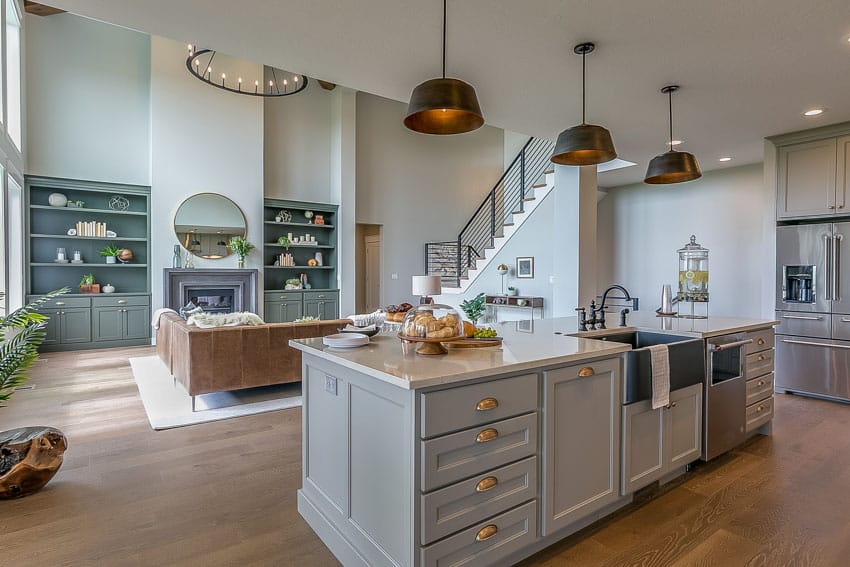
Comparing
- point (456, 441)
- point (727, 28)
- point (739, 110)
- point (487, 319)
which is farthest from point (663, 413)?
point (487, 319)

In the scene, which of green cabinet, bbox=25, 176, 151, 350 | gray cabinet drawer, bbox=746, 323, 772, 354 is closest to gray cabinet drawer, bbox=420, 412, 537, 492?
gray cabinet drawer, bbox=746, 323, 772, 354

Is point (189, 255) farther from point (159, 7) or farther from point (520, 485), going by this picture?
point (520, 485)

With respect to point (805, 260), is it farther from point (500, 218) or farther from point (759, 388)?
point (500, 218)

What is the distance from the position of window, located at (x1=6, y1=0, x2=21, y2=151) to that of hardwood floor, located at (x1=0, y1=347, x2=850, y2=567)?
460cm

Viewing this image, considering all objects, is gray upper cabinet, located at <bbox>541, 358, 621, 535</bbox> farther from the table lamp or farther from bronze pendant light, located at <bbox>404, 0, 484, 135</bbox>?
the table lamp

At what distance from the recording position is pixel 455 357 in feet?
6.63

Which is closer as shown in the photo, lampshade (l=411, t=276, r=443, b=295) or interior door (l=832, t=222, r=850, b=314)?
interior door (l=832, t=222, r=850, b=314)

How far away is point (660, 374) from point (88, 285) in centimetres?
834

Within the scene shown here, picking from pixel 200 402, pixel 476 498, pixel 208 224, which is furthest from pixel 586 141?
pixel 208 224

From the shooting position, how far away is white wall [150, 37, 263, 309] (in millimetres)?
7719

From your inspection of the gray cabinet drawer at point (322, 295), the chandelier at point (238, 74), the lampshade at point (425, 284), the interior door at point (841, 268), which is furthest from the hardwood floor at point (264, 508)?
the chandelier at point (238, 74)

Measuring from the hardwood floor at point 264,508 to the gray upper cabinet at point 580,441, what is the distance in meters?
0.18

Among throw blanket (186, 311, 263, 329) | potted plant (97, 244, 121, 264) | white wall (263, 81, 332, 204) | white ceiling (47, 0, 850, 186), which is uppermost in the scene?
white wall (263, 81, 332, 204)

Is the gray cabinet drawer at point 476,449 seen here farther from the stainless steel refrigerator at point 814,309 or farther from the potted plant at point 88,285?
the potted plant at point 88,285
